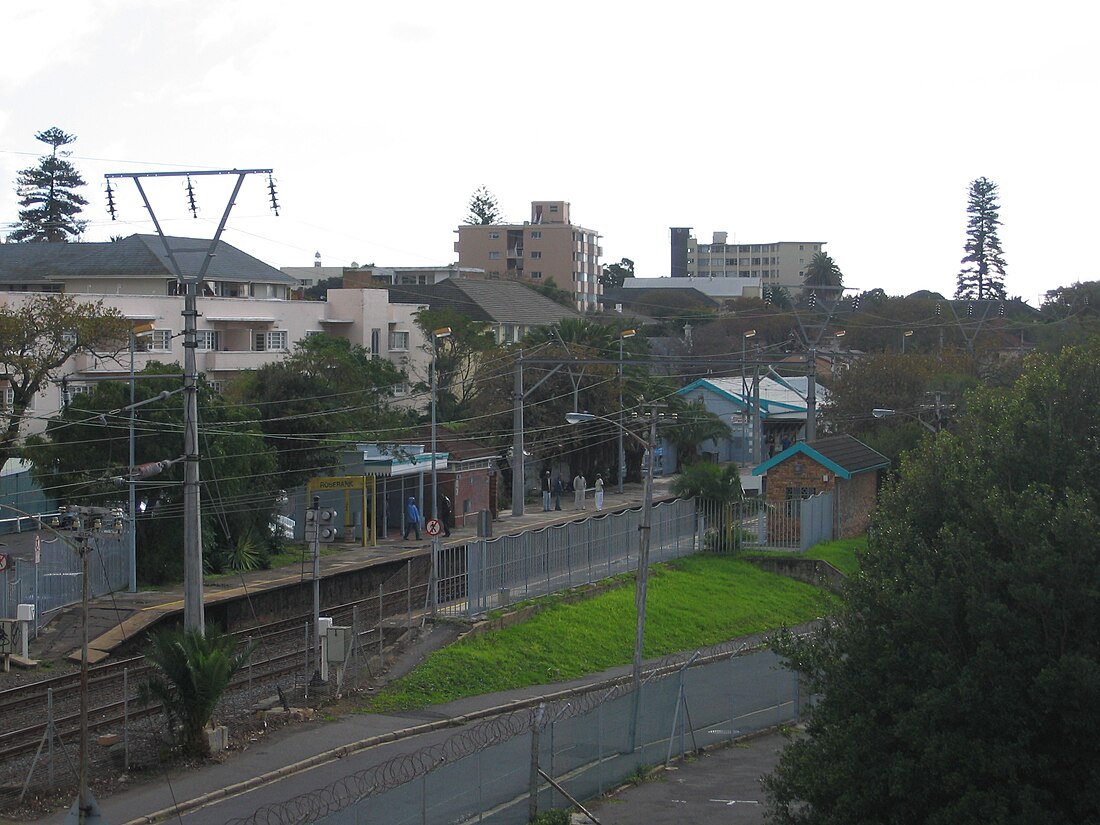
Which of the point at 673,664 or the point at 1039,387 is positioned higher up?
the point at 1039,387

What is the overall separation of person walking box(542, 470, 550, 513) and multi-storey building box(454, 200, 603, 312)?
191 feet

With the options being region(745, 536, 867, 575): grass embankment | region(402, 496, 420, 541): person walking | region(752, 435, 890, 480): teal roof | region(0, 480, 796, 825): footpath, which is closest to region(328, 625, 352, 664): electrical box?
region(0, 480, 796, 825): footpath

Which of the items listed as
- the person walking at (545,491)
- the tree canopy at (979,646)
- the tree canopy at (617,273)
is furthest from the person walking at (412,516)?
the tree canopy at (617,273)

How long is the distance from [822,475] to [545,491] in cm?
1386

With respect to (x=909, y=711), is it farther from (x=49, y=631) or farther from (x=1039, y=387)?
(x=49, y=631)

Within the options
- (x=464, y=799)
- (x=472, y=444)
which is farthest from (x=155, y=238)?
(x=464, y=799)

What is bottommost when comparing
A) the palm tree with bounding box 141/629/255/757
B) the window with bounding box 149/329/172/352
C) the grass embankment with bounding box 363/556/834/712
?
the grass embankment with bounding box 363/556/834/712

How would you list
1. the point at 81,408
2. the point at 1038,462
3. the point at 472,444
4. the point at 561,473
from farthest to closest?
1. the point at 561,473
2. the point at 472,444
3. the point at 81,408
4. the point at 1038,462

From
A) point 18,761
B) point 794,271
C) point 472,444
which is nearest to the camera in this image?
point 18,761

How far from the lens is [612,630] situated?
28797 millimetres

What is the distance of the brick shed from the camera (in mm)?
38875

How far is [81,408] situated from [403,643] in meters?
12.5

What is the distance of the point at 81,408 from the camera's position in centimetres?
3253

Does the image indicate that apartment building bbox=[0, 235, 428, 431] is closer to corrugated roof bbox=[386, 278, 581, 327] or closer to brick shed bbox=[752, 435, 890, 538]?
corrugated roof bbox=[386, 278, 581, 327]
